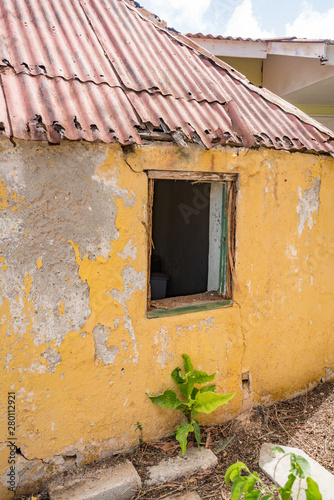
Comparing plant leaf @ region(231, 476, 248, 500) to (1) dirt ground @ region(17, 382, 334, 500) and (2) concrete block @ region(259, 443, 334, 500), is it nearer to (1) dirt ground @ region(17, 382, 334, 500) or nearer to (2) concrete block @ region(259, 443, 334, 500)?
(1) dirt ground @ region(17, 382, 334, 500)

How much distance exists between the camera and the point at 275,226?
4.35 meters

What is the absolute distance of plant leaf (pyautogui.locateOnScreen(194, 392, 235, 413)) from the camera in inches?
145

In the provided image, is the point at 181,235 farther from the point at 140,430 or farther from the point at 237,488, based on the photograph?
the point at 237,488

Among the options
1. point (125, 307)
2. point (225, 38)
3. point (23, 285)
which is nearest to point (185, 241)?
point (225, 38)

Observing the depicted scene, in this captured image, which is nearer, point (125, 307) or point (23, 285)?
point (23, 285)

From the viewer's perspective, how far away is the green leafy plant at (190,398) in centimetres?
367

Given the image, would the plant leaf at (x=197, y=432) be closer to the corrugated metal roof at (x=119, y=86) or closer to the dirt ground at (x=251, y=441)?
the dirt ground at (x=251, y=441)

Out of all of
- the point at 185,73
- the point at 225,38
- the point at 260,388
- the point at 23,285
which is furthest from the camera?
the point at 225,38

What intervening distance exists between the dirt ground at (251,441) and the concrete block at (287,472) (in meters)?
0.08

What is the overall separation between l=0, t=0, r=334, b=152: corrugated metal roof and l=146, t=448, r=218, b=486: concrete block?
2779 millimetres

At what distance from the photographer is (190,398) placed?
374 cm

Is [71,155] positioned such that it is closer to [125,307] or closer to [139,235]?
[139,235]

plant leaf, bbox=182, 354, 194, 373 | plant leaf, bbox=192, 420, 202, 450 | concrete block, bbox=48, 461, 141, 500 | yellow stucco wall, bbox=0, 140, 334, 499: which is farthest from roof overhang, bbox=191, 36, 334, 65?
concrete block, bbox=48, 461, 141, 500

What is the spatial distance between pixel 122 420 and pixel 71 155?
2.34 m
